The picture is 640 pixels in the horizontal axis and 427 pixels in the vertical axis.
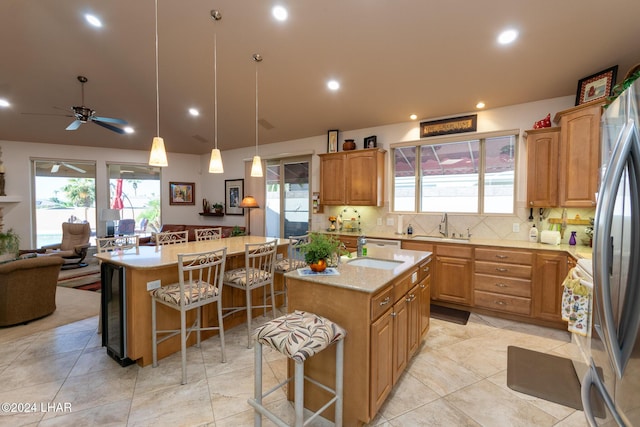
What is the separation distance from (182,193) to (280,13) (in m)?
5.78

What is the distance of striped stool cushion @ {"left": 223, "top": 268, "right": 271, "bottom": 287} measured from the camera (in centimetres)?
301

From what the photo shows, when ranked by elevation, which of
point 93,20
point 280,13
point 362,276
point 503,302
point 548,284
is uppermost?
point 93,20

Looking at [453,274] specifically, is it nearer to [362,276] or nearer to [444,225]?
[444,225]

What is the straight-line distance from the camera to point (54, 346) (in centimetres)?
285

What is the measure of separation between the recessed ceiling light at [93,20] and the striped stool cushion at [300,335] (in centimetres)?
411

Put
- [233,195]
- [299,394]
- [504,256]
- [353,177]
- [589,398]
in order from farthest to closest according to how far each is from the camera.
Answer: [233,195] < [353,177] < [504,256] < [299,394] < [589,398]

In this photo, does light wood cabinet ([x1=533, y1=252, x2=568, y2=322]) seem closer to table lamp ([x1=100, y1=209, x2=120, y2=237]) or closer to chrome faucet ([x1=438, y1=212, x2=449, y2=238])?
chrome faucet ([x1=438, y1=212, x2=449, y2=238])

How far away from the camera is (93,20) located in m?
3.40

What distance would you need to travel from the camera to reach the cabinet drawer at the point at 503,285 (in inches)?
132


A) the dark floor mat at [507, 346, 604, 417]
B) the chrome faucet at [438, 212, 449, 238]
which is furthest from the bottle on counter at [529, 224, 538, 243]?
the dark floor mat at [507, 346, 604, 417]

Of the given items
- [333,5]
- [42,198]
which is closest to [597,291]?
[333,5]

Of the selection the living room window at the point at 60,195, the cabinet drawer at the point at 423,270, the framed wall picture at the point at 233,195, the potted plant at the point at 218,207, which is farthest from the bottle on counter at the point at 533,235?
the living room window at the point at 60,195

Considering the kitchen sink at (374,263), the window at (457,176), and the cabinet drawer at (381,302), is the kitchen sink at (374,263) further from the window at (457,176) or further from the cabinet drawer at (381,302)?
the window at (457,176)

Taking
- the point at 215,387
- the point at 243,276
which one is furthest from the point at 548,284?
the point at 215,387
